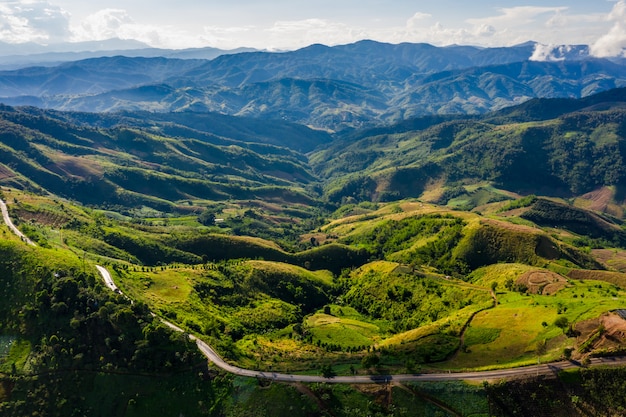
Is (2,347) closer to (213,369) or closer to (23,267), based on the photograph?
(23,267)

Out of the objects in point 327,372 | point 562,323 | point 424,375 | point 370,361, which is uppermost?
point 562,323

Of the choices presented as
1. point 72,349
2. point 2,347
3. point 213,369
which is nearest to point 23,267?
point 2,347

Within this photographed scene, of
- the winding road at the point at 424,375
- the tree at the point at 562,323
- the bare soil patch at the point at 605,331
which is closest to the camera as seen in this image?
the winding road at the point at 424,375

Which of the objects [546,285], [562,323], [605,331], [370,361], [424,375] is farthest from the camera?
[546,285]

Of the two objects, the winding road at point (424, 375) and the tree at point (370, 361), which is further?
the tree at point (370, 361)

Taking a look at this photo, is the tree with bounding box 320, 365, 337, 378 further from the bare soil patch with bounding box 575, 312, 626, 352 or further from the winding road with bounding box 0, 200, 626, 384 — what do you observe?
the bare soil patch with bounding box 575, 312, 626, 352

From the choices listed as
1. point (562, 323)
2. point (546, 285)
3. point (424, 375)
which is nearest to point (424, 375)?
point (424, 375)

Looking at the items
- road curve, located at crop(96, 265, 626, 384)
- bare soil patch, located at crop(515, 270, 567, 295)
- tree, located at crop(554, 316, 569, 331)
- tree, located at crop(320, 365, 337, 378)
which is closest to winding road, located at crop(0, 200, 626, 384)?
road curve, located at crop(96, 265, 626, 384)

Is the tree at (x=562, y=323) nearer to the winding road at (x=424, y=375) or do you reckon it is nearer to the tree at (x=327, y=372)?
the winding road at (x=424, y=375)

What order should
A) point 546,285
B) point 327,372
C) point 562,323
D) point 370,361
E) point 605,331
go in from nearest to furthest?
1. point 605,331
2. point 327,372
3. point 370,361
4. point 562,323
5. point 546,285

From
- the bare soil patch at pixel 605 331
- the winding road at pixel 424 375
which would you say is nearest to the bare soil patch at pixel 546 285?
the bare soil patch at pixel 605 331

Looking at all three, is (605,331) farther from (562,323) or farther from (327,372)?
(327,372)
